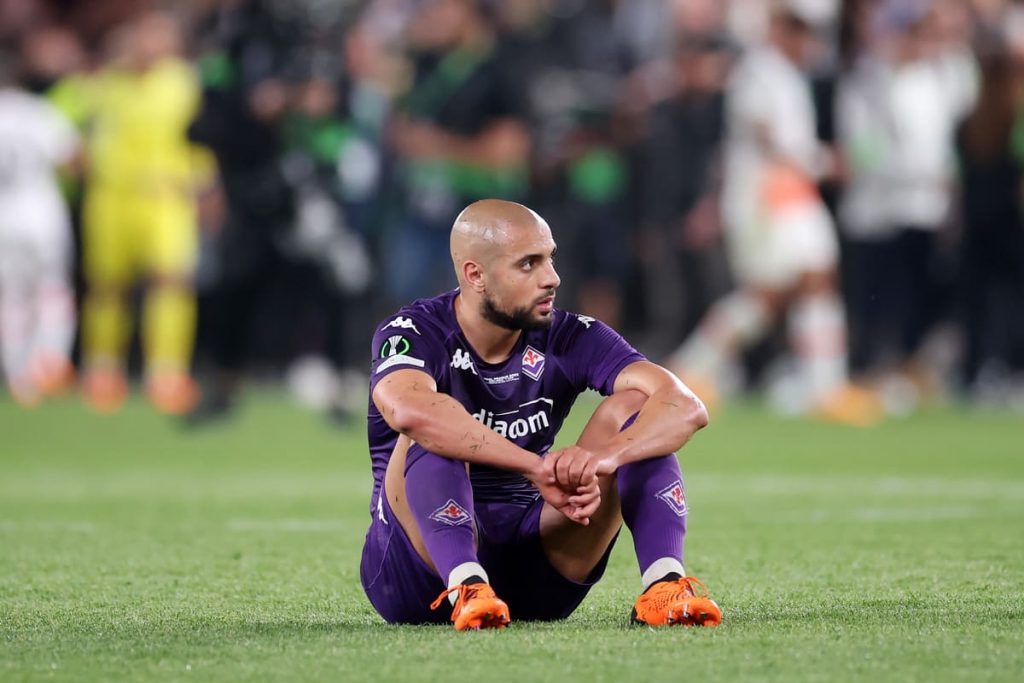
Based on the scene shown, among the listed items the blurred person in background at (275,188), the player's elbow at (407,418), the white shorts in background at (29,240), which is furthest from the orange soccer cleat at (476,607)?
the white shorts in background at (29,240)

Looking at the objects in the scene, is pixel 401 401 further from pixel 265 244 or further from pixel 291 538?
pixel 265 244

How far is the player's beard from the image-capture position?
196 inches

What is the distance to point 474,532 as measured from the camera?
4.86m

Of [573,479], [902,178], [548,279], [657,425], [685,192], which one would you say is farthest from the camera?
[685,192]

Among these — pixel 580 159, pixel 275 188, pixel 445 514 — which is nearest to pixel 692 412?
pixel 445 514

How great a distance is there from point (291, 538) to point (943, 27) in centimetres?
934

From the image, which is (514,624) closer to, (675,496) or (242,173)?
(675,496)

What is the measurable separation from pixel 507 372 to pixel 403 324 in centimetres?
31

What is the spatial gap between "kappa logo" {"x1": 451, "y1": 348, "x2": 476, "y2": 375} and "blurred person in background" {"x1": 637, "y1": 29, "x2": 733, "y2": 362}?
1051 cm

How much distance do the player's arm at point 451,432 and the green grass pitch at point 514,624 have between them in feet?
1.41

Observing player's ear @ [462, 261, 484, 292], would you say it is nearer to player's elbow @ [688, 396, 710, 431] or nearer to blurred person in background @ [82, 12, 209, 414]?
player's elbow @ [688, 396, 710, 431]

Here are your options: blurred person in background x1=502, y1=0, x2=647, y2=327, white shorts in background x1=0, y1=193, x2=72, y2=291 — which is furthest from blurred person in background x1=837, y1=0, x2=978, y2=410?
white shorts in background x1=0, y1=193, x2=72, y2=291

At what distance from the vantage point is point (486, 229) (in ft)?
16.4

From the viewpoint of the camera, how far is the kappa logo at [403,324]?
502 centimetres
